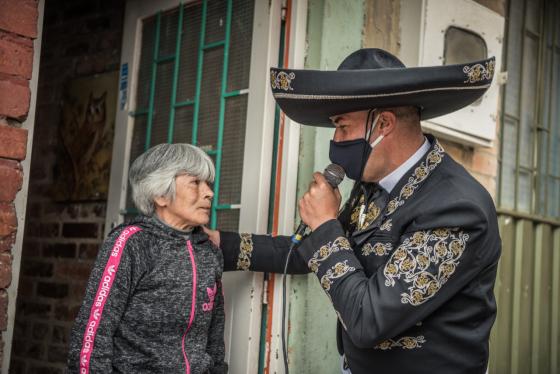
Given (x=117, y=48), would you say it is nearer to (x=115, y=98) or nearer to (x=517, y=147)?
(x=115, y=98)

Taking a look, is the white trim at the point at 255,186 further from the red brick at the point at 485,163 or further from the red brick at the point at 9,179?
the red brick at the point at 485,163

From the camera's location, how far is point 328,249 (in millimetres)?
2039

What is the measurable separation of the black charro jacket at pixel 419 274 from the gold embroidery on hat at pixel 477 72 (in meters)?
0.26

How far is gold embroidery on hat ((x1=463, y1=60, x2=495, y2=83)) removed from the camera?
204 centimetres

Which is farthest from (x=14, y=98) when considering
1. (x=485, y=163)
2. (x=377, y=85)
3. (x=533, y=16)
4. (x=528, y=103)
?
(x=533, y=16)

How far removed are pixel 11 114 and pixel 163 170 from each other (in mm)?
593

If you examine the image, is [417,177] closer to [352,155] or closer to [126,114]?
[352,155]

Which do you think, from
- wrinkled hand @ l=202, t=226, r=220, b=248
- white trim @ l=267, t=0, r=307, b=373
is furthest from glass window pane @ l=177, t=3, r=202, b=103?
wrinkled hand @ l=202, t=226, r=220, b=248

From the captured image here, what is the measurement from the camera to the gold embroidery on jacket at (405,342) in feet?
6.57

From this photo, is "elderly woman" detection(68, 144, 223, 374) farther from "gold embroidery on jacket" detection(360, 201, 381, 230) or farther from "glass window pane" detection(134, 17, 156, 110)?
"glass window pane" detection(134, 17, 156, 110)

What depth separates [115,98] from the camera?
4.17 meters

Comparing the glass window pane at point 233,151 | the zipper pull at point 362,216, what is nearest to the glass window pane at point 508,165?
the glass window pane at point 233,151

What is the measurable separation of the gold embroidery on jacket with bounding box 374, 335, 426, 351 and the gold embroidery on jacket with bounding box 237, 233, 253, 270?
2.89 ft

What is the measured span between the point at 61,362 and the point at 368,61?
3051mm
